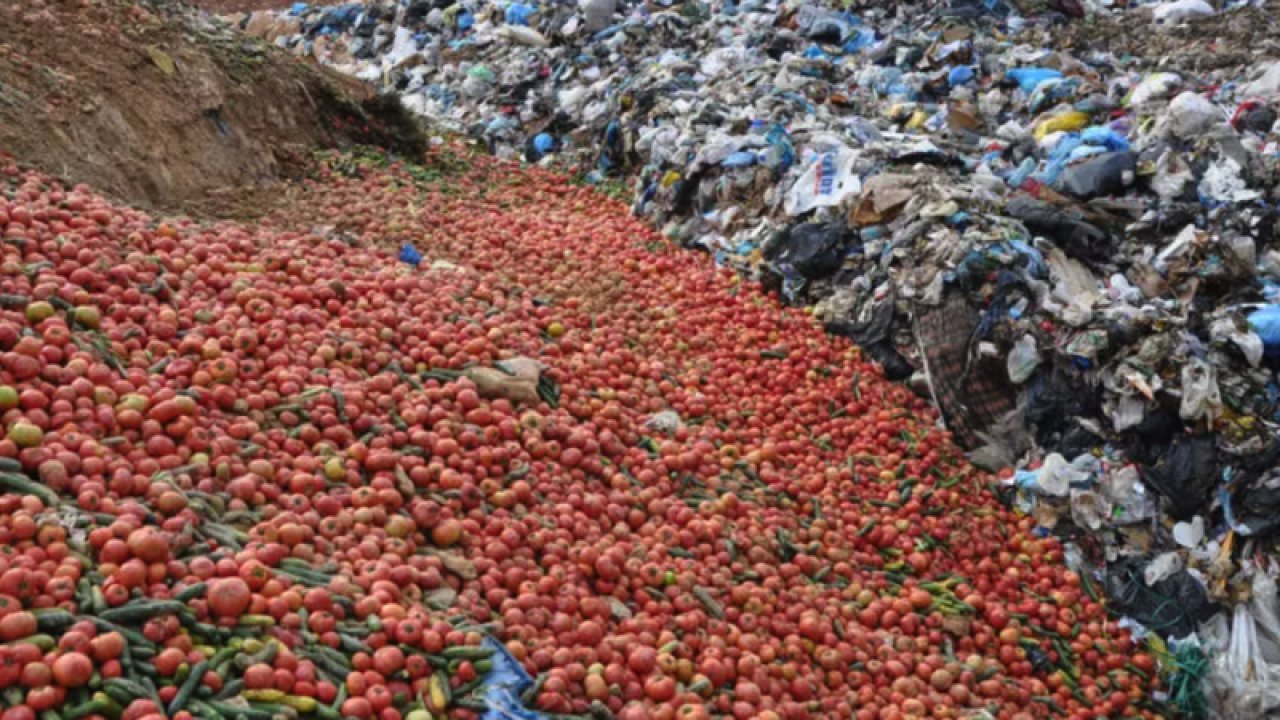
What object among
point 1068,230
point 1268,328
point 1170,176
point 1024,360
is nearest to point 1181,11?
point 1170,176

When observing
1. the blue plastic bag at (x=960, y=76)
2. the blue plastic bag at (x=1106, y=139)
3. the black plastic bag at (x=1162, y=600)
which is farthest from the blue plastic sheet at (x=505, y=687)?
the blue plastic bag at (x=960, y=76)

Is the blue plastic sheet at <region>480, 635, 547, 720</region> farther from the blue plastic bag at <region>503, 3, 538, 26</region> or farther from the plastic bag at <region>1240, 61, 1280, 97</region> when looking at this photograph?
the blue plastic bag at <region>503, 3, 538, 26</region>

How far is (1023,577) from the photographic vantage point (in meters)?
5.61

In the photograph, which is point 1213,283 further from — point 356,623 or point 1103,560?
point 356,623

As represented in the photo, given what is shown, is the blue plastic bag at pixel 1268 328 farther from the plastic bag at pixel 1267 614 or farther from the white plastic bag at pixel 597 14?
the white plastic bag at pixel 597 14

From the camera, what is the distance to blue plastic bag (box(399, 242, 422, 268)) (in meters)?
7.05

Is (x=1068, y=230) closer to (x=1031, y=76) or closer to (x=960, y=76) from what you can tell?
(x=1031, y=76)

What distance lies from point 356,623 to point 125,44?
673cm

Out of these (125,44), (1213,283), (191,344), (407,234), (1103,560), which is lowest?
(1103,560)

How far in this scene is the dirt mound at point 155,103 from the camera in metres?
6.97

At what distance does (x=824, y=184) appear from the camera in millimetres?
8180

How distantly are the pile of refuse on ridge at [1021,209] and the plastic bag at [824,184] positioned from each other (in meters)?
0.02

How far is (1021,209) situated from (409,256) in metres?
4.64

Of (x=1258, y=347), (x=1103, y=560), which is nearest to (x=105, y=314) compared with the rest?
(x=1103, y=560)
